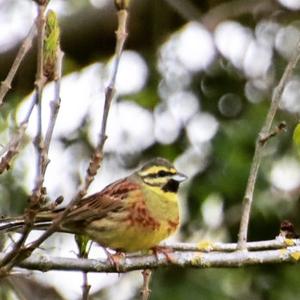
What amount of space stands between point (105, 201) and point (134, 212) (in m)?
0.16

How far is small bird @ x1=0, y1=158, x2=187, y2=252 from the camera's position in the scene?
15.6 feet

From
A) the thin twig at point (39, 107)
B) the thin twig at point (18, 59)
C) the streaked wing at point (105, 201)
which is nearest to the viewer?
the thin twig at point (39, 107)

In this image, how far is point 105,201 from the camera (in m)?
5.09

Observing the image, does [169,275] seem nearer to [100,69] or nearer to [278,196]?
[278,196]

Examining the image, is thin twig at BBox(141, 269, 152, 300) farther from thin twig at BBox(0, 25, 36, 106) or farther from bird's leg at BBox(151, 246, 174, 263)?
thin twig at BBox(0, 25, 36, 106)

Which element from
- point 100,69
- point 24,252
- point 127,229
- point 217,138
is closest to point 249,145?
point 217,138

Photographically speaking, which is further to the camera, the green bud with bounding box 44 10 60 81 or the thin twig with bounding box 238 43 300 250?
the thin twig with bounding box 238 43 300 250

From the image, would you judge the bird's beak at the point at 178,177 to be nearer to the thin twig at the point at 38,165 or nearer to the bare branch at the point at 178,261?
the bare branch at the point at 178,261

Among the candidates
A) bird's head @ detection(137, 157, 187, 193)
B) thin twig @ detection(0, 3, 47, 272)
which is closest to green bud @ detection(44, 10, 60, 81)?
thin twig @ detection(0, 3, 47, 272)

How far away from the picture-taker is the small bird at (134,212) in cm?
477

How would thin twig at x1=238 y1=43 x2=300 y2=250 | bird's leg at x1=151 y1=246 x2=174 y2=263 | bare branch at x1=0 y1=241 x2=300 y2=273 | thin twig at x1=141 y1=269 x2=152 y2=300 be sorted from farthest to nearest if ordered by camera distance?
bird's leg at x1=151 y1=246 x2=174 y2=263 → thin twig at x1=238 y1=43 x2=300 y2=250 → thin twig at x1=141 y1=269 x2=152 y2=300 → bare branch at x1=0 y1=241 x2=300 y2=273

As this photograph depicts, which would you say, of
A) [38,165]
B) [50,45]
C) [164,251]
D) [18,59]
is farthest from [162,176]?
[38,165]

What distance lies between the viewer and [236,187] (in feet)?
21.0

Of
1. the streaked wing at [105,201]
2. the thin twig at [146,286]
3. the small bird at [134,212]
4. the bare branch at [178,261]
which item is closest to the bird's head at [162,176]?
the small bird at [134,212]
